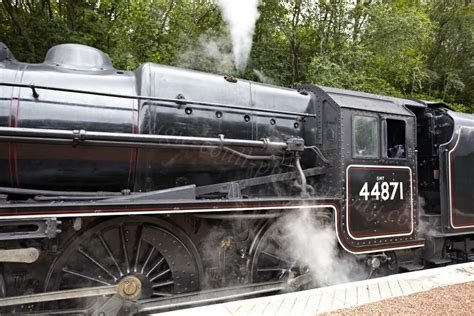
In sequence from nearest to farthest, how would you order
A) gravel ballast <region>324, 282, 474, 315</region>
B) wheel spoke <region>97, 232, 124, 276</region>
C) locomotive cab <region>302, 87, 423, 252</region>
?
gravel ballast <region>324, 282, 474, 315</region> < wheel spoke <region>97, 232, 124, 276</region> < locomotive cab <region>302, 87, 423, 252</region>

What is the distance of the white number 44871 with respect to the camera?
4.19m

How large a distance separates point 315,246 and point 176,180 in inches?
70.4

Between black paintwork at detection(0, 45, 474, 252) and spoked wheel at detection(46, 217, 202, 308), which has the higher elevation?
black paintwork at detection(0, 45, 474, 252)

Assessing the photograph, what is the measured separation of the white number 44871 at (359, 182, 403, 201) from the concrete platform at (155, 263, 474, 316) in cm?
94

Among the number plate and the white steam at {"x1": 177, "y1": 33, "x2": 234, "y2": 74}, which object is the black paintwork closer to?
the number plate

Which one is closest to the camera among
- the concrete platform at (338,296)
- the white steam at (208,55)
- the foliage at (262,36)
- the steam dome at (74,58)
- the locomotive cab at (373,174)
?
the concrete platform at (338,296)

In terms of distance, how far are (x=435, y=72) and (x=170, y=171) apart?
15.5 meters

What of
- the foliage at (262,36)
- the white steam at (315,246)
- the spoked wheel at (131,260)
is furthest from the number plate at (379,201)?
the foliage at (262,36)

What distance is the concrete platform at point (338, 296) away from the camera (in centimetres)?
279

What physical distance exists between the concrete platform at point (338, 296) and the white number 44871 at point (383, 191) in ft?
3.09

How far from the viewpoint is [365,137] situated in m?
4.29

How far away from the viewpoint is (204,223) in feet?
11.5

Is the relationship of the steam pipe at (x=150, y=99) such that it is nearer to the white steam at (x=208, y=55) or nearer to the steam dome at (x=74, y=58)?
the steam dome at (x=74, y=58)

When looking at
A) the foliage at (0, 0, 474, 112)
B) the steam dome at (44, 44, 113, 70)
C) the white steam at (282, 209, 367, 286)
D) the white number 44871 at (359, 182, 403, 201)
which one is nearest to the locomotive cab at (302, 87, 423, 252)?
the white number 44871 at (359, 182, 403, 201)
